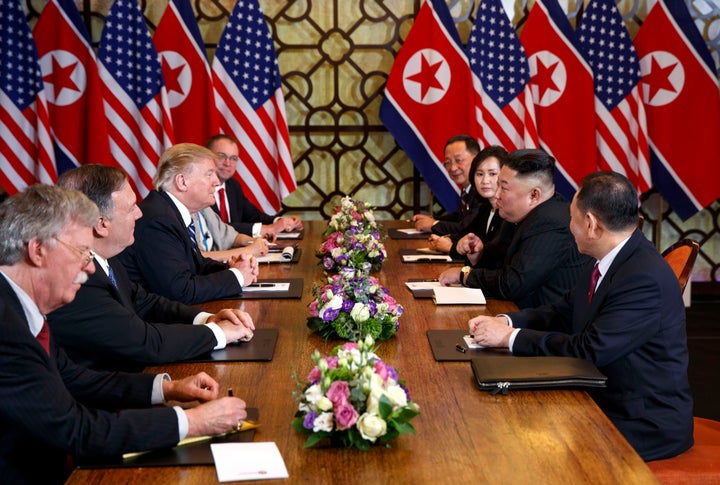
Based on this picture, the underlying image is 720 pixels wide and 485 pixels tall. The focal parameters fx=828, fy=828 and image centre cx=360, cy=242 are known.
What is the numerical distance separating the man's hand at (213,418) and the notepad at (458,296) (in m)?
1.56

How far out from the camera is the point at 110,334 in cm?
270

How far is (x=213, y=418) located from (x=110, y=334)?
820 mm

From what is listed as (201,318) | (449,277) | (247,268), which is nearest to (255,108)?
(247,268)

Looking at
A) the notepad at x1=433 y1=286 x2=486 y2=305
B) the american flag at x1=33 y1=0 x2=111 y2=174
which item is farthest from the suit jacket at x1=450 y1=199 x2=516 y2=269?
the american flag at x1=33 y1=0 x2=111 y2=174

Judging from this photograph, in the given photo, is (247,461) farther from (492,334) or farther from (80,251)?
(492,334)

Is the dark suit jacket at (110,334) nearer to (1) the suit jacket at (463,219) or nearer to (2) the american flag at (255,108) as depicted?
(1) the suit jacket at (463,219)

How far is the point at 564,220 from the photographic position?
3.83 metres

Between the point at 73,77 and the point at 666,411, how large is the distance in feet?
18.5

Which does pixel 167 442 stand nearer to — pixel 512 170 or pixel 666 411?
pixel 666 411

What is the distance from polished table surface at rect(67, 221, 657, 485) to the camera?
182cm

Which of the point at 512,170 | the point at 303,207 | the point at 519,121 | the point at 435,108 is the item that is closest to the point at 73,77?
the point at 303,207

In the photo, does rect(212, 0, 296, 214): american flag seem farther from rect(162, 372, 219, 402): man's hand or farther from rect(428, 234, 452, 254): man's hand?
rect(162, 372, 219, 402): man's hand

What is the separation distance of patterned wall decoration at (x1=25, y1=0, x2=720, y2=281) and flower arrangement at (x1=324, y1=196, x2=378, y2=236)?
92.2 inches

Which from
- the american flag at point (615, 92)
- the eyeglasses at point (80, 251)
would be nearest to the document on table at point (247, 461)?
the eyeglasses at point (80, 251)
